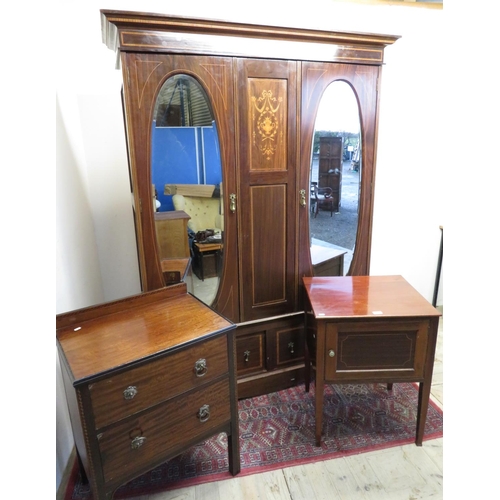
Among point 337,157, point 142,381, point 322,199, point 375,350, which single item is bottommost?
point 375,350

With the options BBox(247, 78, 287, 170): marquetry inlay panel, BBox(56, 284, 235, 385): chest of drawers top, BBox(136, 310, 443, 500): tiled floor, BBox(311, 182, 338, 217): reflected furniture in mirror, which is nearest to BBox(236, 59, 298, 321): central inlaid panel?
BBox(247, 78, 287, 170): marquetry inlay panel

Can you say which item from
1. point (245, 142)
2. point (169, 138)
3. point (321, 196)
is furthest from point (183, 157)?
point (321, 196)

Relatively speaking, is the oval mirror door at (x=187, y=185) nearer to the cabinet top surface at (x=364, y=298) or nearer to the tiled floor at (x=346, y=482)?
the cabinet top surface at (x=364, y=298)

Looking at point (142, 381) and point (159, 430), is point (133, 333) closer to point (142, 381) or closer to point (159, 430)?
point (142, 381)

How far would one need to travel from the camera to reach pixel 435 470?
149 cm

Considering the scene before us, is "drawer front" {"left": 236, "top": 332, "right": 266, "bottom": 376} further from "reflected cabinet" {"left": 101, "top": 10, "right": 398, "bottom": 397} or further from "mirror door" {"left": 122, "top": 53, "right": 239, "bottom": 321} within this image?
"mirror door" {"left": 122, "top": 53, "right": 239, "bottom": 321}

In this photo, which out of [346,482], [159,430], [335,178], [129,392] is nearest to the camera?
[129,392]

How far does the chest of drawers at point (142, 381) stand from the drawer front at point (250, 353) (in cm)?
44

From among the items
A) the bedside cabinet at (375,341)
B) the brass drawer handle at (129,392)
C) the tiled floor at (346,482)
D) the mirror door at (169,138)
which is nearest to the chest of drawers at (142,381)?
the brass drawer handle at (129,392)

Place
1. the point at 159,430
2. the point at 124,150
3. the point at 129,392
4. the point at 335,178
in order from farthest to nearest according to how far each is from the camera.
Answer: the point at 124,150 < the point at 335,178 < the point at 159,430 < the point at 129,392

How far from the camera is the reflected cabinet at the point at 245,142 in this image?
1.39 m

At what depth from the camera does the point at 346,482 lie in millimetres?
1454

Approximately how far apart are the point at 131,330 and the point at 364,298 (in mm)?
1008
